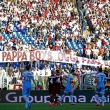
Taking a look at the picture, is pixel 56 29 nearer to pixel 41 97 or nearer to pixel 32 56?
pixel 32 56

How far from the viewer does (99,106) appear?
3061 centimetres

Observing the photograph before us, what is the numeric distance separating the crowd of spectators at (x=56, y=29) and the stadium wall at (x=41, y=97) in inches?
135

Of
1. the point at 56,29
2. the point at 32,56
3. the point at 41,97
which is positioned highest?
the point at 56,29

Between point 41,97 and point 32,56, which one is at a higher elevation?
point 32,56

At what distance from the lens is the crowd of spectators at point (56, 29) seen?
4050 centimetres

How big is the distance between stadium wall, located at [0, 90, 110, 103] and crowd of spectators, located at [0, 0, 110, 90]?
3422 mm

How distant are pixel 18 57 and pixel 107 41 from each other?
28.2 feet

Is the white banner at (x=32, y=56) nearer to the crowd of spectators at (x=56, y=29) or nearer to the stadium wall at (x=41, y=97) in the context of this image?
the crowd of spectators at (x=56, y=29)

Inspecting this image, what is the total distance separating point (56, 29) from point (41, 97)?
40.3 feet

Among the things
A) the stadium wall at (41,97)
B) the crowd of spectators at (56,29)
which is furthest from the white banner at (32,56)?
the stadium wall at (41,97)

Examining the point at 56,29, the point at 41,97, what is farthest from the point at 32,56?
the point at 56,29

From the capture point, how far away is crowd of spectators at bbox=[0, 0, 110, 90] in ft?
133

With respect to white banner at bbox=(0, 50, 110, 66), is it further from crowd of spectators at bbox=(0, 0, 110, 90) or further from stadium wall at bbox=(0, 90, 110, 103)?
stadium wall at bbox=(0, 90, 110, 103)

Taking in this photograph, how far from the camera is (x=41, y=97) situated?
33125mm
